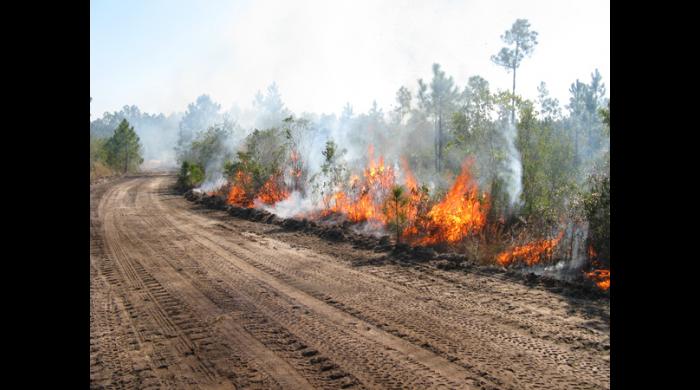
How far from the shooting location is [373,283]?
7719mm

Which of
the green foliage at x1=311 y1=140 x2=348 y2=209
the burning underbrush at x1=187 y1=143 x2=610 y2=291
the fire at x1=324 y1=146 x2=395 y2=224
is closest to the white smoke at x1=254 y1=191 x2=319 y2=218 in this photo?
the burning underbrush at x1=187 y1=143 x2=610 y2=291

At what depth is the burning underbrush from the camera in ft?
28.2

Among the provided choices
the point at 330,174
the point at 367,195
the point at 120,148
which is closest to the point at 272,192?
the point at 330,174

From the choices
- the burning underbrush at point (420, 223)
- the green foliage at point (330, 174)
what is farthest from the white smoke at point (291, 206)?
the green foliage at point (330, 174)

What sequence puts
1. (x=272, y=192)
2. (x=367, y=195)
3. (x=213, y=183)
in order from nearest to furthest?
1. (x=367, y=195)
2. (x=272, y=192)
3. (x=213, y=183)

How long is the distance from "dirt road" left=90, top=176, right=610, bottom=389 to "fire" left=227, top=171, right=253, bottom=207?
1078 centimetres

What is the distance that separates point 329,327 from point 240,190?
56.9ft

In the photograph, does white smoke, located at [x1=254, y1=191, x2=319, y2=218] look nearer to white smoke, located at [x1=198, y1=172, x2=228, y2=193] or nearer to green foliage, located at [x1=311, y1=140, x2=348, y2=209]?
green foliage, located at [x1=311, y1=140, x2=348, y2=209]

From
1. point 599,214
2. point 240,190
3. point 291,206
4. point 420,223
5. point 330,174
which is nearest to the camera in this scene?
point 599,214

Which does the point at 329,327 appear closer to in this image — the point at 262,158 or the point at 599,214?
the point at 599,214

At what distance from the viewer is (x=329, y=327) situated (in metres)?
5.67
